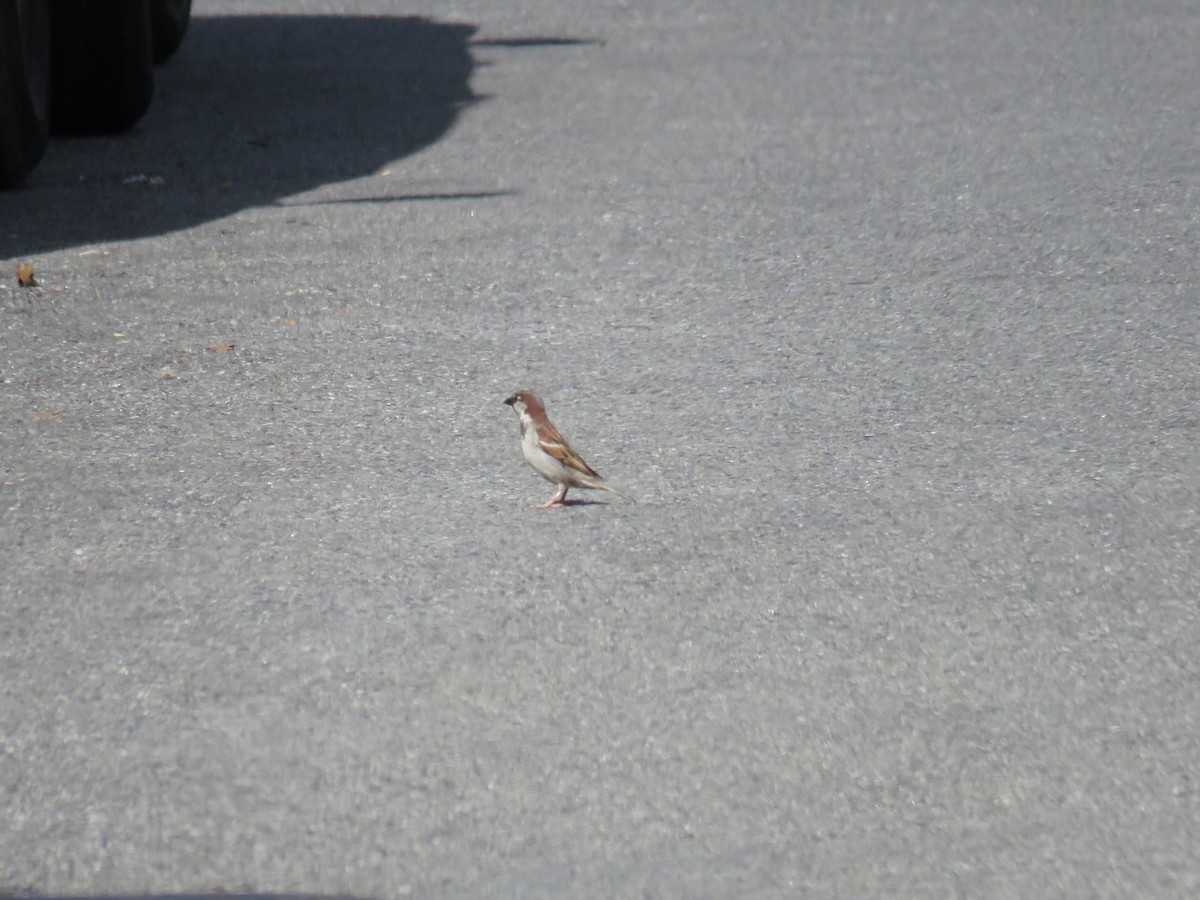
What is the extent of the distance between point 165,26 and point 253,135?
3.06 metres

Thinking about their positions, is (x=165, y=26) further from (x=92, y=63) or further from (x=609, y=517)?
(x=609, y=517)

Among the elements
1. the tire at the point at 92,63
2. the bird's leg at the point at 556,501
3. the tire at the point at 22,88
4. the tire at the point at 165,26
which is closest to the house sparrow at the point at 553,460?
the bird's leg at the point at 556,501

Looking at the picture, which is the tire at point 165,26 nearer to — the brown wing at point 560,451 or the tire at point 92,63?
the tire at point 92,63

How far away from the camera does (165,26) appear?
44.6ft

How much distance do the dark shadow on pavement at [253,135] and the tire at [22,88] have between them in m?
0.19

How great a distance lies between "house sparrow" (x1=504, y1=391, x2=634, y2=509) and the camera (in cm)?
511

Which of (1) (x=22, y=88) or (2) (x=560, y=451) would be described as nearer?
(2) (x=560, y=451)

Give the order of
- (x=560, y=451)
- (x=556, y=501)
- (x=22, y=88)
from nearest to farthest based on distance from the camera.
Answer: (x=560, y=451) < (x=556, y=501) < (x=22, y=88)

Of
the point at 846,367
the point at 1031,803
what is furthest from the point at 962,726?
the point at 846,367

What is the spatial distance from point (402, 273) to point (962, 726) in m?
4.75

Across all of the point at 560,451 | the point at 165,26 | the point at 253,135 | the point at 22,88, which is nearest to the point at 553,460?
the point at 560,451

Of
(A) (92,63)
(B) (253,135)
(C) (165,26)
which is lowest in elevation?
(C) (165,26)

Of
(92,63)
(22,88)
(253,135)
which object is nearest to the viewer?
(22,88)

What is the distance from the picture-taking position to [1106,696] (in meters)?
4.04
